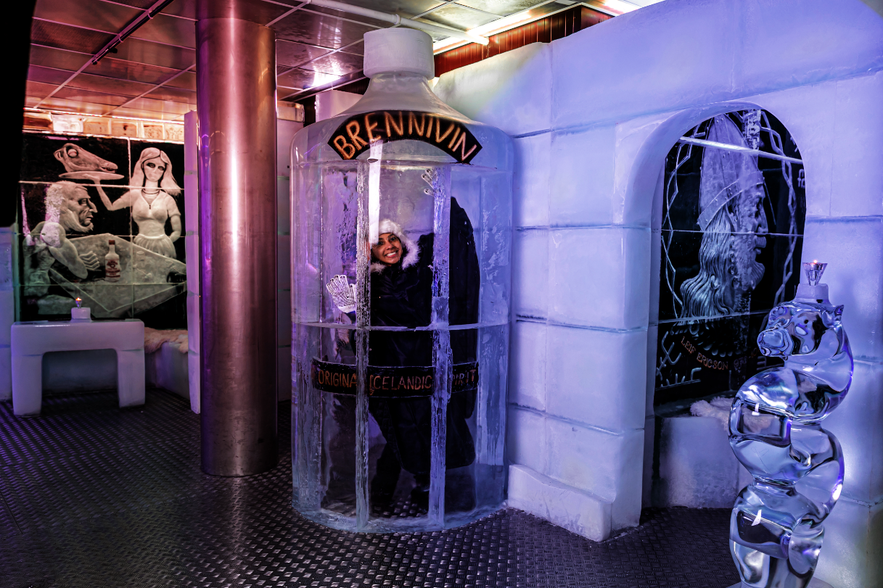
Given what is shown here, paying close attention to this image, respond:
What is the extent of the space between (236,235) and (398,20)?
145 cm

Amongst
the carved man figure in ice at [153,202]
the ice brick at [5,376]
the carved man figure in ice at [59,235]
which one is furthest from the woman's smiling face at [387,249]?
the carved man figure in ice at [59,235]

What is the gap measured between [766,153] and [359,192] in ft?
7.75

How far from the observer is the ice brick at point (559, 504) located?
2611 millimetres

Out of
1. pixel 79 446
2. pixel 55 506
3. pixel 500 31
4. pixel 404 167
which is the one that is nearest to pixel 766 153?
pixel 500 31

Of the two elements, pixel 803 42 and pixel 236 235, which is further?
pixel 236 235

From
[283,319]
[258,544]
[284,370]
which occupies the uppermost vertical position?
[283,319]

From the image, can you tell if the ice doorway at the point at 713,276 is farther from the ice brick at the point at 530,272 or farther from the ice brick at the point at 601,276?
the ice brick at the point at 530,272

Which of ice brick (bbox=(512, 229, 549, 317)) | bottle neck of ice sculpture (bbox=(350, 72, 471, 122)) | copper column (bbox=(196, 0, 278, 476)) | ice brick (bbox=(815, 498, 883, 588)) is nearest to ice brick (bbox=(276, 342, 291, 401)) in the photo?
copper column (bbox=(196, 0, 278, 476))

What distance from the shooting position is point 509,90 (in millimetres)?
3055

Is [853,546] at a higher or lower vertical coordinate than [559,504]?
higher

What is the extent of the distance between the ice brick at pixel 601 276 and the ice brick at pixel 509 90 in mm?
577

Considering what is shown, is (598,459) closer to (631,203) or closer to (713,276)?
(631,203)

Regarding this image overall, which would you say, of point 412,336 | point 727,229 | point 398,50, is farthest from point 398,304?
point 727,229

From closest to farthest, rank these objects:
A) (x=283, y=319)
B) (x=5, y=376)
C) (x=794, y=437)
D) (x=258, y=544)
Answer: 1. (x=794, y=437)
2. (x=258, y=544)
3. (x=283, y=319)
4. (x=5, y=376)
